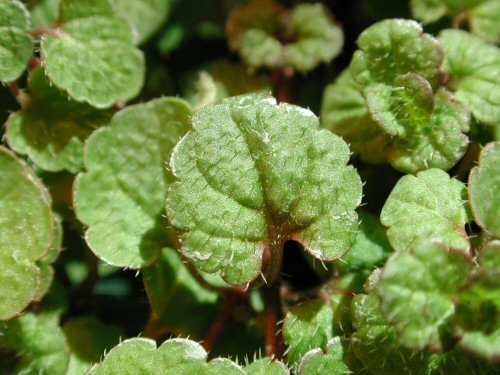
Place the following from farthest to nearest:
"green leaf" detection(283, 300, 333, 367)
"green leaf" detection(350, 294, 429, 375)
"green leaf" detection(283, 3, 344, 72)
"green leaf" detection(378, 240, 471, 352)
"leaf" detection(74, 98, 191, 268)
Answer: "green leaf" detection(283, 3, 344, 72) → "leaf" detection(74, 98, 191, 268) → "green leaf" detection(283, 300, 333, 367) → "green leaf" detection(350, 294, 429, 375) → "green leaf" detection(378, 240, 471, 352)

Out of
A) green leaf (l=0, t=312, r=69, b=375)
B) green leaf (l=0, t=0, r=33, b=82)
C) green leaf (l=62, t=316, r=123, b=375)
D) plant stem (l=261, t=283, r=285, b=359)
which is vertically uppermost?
green leaf (l=0, t=0, r=33, b=82)

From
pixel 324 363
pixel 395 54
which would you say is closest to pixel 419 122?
pixel 395 54

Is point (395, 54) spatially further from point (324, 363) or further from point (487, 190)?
point (324, 363)

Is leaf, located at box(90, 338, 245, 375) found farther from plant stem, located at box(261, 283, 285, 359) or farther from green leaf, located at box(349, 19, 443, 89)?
green leaf, located at box(349, 19, 443, 89)

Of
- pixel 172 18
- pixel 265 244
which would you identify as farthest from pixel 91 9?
pixel 265 244

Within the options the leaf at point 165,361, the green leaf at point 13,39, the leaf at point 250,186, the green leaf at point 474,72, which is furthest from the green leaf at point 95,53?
the green leaf at point 474,72

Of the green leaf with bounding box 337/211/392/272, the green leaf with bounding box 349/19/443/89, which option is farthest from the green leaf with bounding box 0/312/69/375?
the green leaf with bounding box 349/19/443/89

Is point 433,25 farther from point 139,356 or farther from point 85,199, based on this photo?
point 139,356
